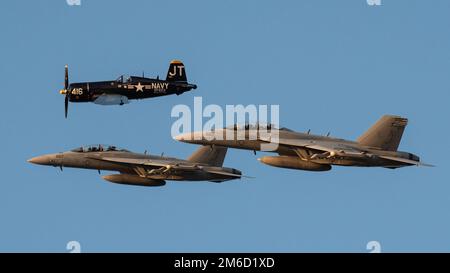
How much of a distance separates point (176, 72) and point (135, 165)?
8.64 meters

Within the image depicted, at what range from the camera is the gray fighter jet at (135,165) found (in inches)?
5138

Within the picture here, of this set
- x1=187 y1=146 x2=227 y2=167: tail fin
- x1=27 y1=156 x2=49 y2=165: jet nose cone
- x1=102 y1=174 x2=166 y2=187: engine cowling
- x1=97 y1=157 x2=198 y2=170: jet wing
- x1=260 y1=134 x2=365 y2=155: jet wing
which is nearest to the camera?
x1=260 y1=134 x2=365 y2=155: jet wing

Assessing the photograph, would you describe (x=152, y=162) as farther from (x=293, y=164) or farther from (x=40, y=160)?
(x=293, y=164)

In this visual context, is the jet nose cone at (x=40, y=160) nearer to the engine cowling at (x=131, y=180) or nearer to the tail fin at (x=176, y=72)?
the engine cowling at (x=131, y=180)

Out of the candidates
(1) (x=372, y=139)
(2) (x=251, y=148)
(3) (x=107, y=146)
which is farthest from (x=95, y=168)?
(1) (x=372, y=139)

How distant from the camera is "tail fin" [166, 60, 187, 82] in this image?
135625 millimetres

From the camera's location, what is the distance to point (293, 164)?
129500 mm

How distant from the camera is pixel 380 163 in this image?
128 metres

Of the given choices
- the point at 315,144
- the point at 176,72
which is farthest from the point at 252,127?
the point at 176,72

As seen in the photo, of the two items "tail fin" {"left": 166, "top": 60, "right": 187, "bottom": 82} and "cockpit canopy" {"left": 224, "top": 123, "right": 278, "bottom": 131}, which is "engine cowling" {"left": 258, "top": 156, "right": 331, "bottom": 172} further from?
"tail fin" {"left": 166, "top": 60, "right": 187, "bottom": 82}

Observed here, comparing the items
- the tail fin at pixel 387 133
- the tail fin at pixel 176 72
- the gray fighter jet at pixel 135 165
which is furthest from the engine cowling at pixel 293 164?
the tail fin at pixel 176 72

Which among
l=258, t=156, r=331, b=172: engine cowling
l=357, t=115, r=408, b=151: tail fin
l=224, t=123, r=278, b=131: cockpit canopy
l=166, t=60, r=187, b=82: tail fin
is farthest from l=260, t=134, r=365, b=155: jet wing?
l=166, t=60, r=187, b=82: tail fin

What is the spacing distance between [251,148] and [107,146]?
1097 cm

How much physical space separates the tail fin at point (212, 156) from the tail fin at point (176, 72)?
5769mm
